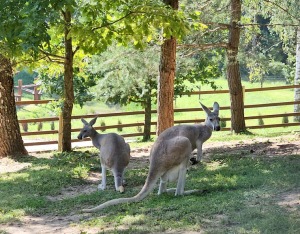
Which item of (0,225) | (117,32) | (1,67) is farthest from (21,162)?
(0,225)

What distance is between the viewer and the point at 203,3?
16.2m

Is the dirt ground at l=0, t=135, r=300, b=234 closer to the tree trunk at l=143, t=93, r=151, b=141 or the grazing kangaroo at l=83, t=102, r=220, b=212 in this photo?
the grazing kangaroo at l=83, t=102, r=220, b=212

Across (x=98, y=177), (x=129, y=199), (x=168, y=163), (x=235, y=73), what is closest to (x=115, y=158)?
(x=98, y=177)

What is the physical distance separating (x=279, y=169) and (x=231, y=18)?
303 inches

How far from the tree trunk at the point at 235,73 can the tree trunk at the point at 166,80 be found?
2.76m

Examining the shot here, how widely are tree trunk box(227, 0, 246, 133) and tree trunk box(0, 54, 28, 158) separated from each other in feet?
20.2

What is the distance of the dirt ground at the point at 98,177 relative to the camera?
25.3ft

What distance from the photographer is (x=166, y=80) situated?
14078mm

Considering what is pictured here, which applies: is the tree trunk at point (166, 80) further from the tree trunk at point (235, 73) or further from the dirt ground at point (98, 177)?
the tree trunk at point (235, 73)

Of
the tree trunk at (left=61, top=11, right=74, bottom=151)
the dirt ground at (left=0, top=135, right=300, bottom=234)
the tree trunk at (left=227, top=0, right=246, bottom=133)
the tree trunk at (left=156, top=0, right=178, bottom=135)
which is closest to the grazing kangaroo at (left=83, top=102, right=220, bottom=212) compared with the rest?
the dirt ground at (left=0, top=135, right=300, bottom=234)

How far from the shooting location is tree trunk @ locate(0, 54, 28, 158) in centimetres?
1420

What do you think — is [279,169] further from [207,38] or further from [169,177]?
[207,38]

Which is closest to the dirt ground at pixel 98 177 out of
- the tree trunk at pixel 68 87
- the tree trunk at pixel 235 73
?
the tree trunk at pixel 68 87

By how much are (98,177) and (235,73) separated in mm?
7624
